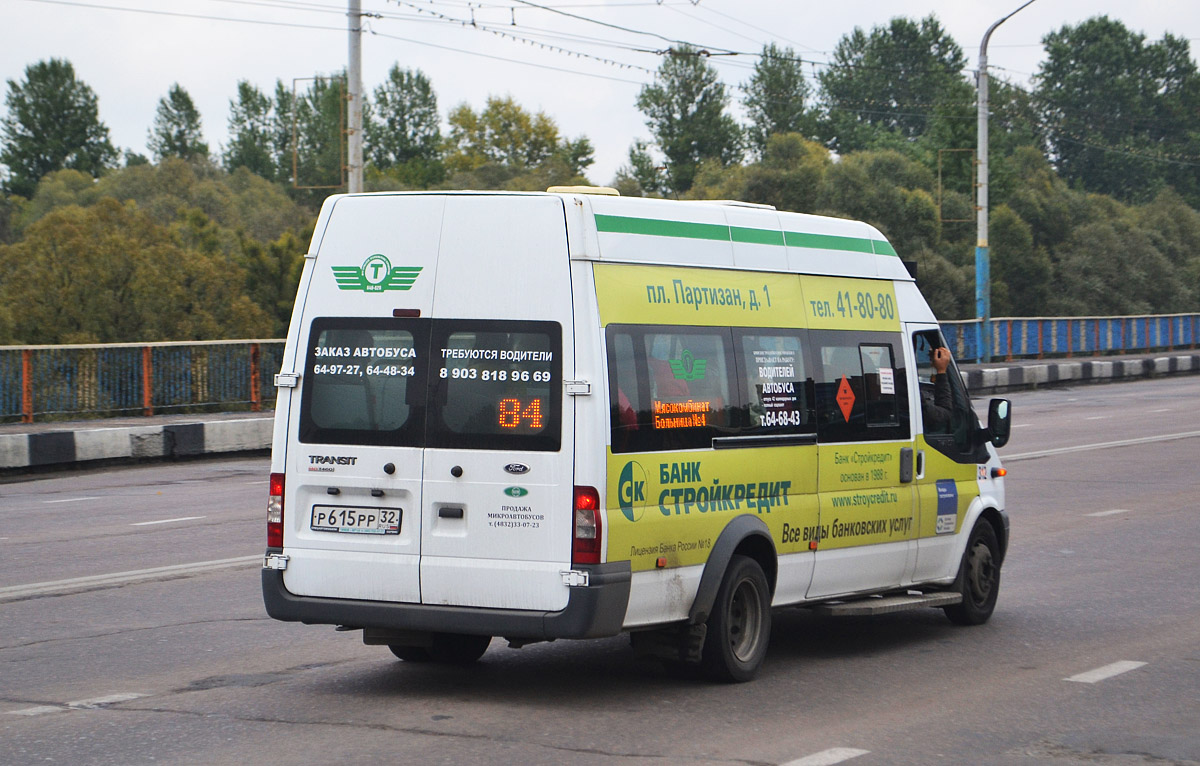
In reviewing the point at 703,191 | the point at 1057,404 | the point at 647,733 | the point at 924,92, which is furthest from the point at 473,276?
the point at 924,92

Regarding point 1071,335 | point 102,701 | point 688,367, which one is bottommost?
point 102,701

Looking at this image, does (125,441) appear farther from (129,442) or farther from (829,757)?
(829,757)

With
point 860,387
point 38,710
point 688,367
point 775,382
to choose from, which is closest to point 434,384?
point 688,367

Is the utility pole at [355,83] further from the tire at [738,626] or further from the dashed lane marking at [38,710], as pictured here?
the dashed lane marking at [38,710]

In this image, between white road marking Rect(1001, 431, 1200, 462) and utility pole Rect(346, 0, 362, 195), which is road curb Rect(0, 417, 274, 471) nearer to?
utility pole Rect(346, 0, 362, 195)

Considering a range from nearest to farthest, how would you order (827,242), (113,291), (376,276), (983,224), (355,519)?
(355,519) → (376,276) → (827,242) → (983,224) → (113,291)

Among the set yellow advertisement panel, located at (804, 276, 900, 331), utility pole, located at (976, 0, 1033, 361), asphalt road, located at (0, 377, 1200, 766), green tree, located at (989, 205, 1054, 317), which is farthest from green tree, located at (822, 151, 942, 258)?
yellow advertisement panel, located at (804, 276, 900, 331)

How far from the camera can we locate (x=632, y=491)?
22.2ft

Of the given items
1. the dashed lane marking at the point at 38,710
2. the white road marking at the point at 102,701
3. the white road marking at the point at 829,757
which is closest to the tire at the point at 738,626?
the white road marking at the point at 829,757

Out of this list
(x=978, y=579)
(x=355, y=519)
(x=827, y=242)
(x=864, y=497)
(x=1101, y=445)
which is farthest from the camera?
(x=1101, y=445)

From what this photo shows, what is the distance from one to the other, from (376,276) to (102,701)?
90.2 inches

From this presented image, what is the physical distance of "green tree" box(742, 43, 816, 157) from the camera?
132 m

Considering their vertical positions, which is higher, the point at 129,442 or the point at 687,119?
the point at 687,119

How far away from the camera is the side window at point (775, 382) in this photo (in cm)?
762
